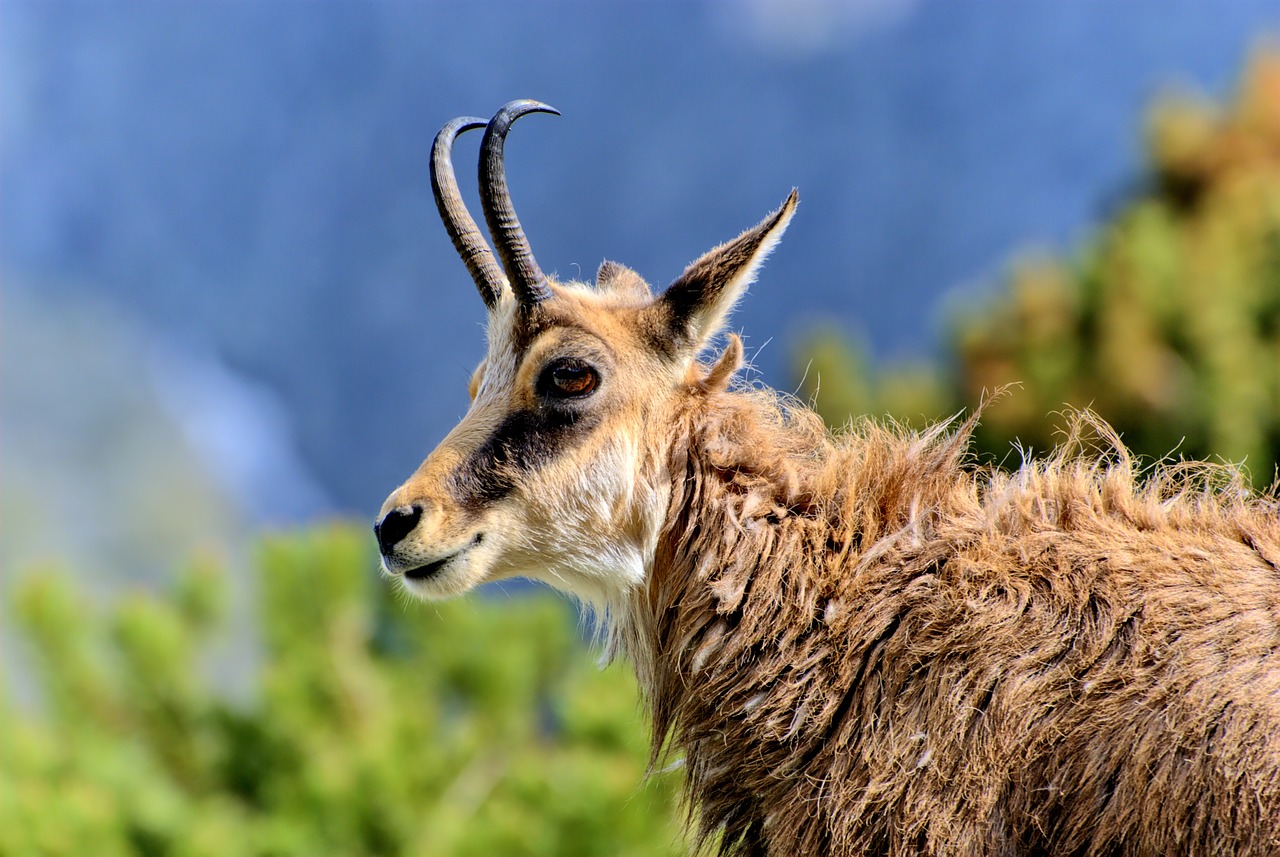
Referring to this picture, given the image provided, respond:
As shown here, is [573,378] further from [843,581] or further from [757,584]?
[843,581]

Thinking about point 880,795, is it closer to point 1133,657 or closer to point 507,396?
point 1133,657

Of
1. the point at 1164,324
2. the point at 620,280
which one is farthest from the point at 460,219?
the point at 1164,324

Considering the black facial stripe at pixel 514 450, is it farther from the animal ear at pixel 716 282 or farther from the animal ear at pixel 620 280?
the animal ear at pixel 620 280

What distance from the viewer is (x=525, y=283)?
15.4 ft

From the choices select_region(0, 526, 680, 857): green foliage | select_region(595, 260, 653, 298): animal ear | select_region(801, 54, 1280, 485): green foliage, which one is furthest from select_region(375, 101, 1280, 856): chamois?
select_region(0, 526, 680, 857): green foliage

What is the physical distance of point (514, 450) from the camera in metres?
4.48

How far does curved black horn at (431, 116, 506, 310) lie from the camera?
16.1 ft

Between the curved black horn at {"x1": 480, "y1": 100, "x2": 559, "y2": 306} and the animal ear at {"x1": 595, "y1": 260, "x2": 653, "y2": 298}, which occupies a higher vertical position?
the animal ear at {"x1": 595, "y1": 260, "x2": 653, "y2": 298}

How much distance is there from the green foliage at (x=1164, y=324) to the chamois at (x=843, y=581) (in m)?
5.71

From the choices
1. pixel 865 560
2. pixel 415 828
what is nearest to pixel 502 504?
pixel 865 560

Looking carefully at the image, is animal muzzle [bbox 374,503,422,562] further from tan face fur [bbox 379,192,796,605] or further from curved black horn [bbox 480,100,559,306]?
curved black horn [bbox 480,100,559,306]

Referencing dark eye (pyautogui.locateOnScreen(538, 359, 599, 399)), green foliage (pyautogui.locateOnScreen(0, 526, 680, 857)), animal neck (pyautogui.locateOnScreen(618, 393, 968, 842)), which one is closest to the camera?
animal neck (pyautogui.locateOnScreen(618, 393, 968, 842))

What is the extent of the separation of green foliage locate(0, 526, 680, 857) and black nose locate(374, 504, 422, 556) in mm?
6786

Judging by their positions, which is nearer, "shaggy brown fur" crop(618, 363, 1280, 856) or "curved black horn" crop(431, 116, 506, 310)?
"shaggy brown fur" crop(618, 363, 1280, 856)
